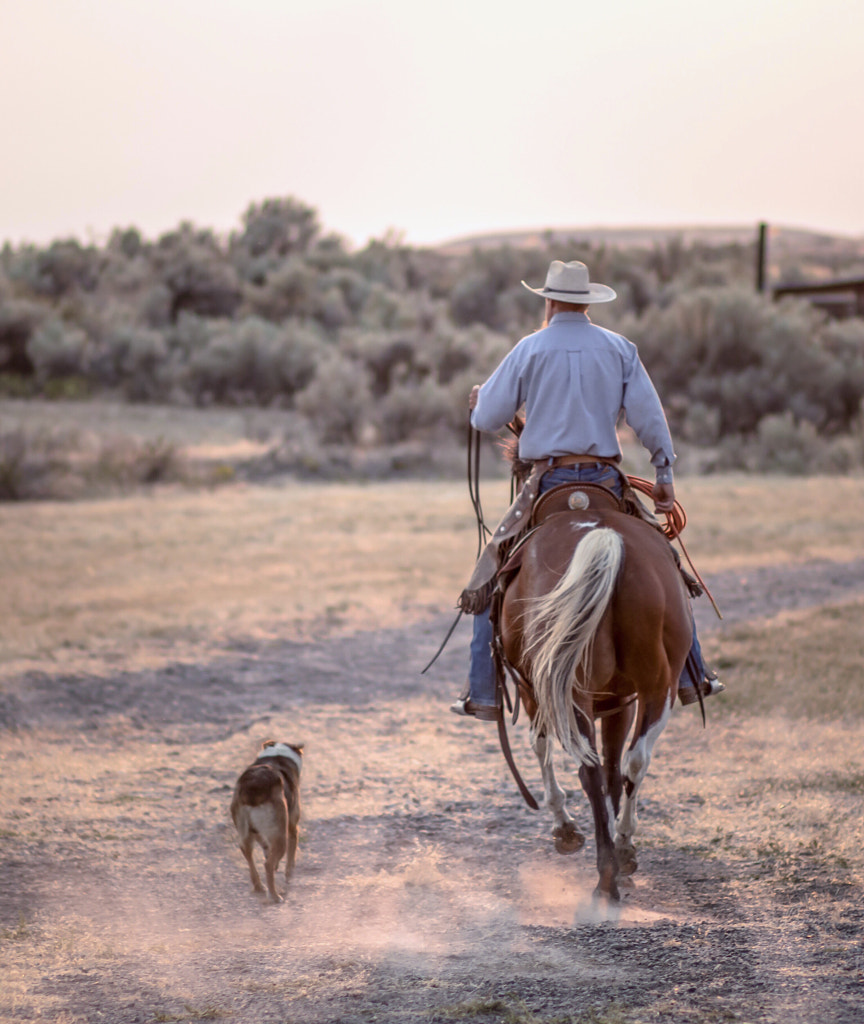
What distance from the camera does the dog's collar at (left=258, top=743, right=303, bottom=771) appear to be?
204 inches

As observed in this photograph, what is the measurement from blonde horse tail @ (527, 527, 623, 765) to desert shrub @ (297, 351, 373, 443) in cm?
2131

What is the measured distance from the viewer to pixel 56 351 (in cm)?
3422

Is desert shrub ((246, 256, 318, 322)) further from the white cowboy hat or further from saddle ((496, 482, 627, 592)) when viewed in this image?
saddle ((496, 482, 627, 592))

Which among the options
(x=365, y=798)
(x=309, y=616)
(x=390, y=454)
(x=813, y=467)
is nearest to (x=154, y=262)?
(x=390, y=454)

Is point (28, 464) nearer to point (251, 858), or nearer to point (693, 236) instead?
point (251, 858)

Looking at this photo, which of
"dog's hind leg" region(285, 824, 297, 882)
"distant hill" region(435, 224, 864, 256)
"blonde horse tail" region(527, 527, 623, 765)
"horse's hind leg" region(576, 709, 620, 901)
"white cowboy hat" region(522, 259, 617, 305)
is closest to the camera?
"blonde horse tail" region(527, 527, 623, 765)

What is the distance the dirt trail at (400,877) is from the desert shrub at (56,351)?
27.6 meters

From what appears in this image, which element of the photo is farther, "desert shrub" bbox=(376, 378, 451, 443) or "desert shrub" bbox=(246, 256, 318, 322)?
"desert shrub" bbox=(246, 256, 318, 322)

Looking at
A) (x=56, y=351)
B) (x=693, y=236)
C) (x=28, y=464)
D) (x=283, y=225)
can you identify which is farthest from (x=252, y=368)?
(x=693, y=236)

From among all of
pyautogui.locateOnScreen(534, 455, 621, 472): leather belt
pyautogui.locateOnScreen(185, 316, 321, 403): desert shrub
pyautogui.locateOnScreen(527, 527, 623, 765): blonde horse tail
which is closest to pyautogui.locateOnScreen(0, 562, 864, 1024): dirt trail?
pyautogui.locateOnScreen(527, 527, 623, 765): blonde horse tail

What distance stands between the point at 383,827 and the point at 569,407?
2361 mm

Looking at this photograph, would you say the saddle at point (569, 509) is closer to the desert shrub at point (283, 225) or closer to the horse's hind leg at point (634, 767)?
the horse's hind leg at point (634, 767)

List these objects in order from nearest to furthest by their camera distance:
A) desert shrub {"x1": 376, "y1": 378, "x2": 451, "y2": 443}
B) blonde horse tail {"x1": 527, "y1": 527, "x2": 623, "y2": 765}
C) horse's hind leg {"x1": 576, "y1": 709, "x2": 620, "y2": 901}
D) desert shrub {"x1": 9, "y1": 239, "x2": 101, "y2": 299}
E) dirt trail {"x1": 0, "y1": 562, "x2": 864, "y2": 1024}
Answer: dirt trail {"x1": 0, "y1": 562, "x2": 864, "y2": 1024}, blonde horse tail {"x1": 527, "y1": 527, "x2": 623, "y2": 765}, horse's hind leg {"x1": 576, "y1": 709, "x2": 620, "y2": 901}, desert shrub {"x1": 376, "y1": 378, "x2": 451, "y2": 443}, desert shrub {"x1": 9, "y1": 239, "x2": 101, "y2": 299}

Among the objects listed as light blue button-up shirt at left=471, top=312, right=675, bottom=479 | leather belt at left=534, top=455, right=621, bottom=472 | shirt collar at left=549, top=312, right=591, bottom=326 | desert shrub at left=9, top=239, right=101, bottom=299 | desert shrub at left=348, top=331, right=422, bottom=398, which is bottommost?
desert shrub at left=348, top=331, right=422, bottom=398
